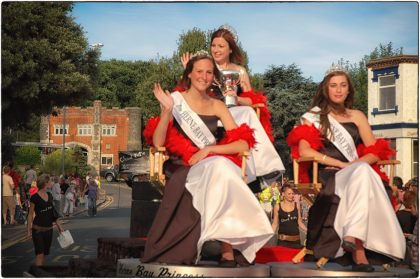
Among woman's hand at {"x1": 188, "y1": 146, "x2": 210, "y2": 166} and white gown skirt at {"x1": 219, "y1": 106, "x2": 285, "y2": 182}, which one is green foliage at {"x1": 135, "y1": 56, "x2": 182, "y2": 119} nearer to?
white gown skirt at {"x1": 219, "y1": 106, "x2": 285, "y2": 182}

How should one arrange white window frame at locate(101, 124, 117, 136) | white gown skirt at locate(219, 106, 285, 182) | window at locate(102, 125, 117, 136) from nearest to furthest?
1. white gown skirt at locate(219, 106, 285, 182)
2. white window frame at locate(101, 124, 117, 136)
3. window at locate(102, 125, 117, 136)

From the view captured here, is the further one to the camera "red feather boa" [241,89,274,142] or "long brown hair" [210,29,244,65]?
"long brown hair" [210,29,244,65]

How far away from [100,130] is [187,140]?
10405 cm

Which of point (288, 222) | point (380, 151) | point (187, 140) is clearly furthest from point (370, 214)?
point (288, 222)

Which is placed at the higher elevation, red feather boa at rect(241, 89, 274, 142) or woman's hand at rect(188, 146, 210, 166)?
red feather boa at rect(241, 89, 274, 142)

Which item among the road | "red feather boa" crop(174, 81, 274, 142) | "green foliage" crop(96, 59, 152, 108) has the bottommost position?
the road

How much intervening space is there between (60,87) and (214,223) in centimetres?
2296

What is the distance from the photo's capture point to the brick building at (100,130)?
105438 mm

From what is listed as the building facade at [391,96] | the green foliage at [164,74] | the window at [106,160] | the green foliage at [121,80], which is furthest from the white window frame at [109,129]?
the building facade at [391,96]

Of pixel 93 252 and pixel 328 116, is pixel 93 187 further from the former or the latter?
pixel 328 116

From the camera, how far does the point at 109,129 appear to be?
115 m

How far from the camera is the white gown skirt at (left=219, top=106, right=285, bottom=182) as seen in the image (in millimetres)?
8961

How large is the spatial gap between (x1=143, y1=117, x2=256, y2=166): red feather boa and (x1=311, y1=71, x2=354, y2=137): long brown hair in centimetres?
69

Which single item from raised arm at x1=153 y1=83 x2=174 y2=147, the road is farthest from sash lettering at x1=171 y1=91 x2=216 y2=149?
the road
